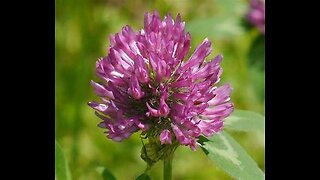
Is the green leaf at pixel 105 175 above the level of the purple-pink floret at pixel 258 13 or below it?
below

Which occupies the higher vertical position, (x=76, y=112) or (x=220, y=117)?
(x=76, y=112)

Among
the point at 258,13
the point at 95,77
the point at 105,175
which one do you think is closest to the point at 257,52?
the point at 258,13

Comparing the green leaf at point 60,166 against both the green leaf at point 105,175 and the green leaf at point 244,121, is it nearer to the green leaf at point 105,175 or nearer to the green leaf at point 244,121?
the green leaf at point 105,175

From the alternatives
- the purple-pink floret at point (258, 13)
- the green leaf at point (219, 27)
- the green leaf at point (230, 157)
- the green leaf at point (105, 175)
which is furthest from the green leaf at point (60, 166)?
the purple-pink floret at point (258, 13)

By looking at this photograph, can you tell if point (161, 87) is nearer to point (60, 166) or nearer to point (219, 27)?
point (60, 166)
